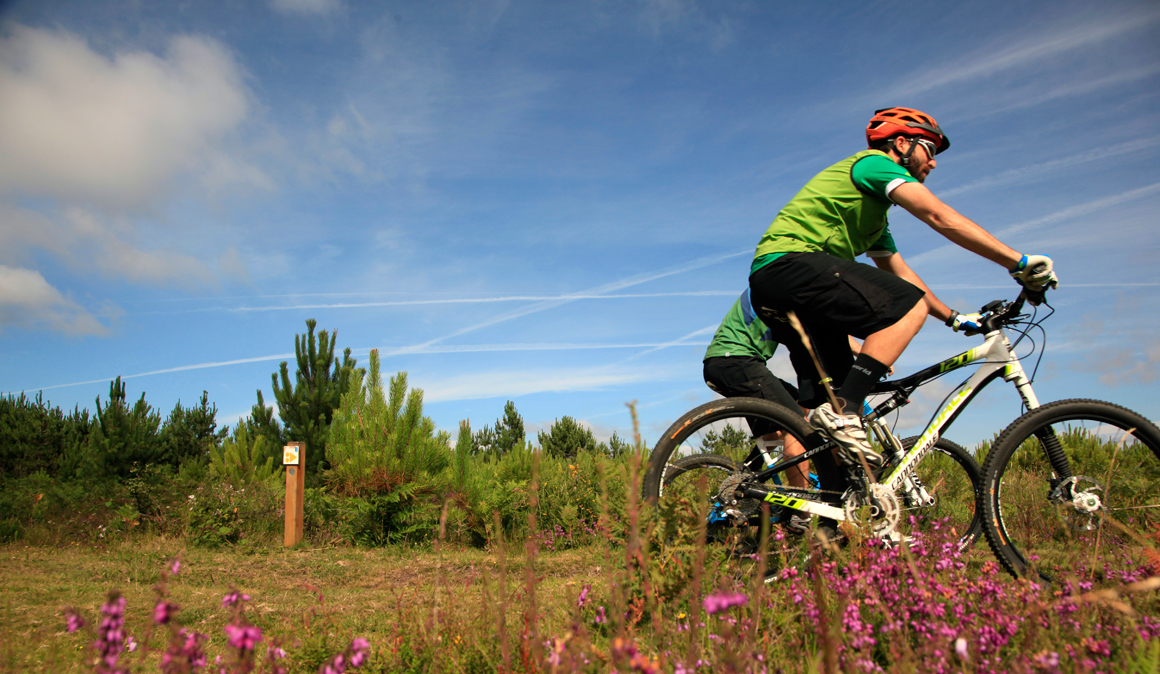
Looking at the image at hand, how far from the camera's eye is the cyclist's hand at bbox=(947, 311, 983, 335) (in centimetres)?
286

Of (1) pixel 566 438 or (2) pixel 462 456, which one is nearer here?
(2) pixel 462 456

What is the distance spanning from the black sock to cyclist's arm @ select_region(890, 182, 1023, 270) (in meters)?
0.66

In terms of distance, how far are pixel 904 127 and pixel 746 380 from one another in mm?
1494

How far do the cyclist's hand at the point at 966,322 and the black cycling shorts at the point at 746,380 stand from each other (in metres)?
0.87

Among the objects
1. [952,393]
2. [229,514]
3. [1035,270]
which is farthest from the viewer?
[229,514]

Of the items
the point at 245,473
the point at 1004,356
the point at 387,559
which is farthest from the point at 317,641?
the point at 245,473

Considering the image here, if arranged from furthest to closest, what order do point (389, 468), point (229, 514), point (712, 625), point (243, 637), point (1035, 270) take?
point (229, 514), point (389, 468), point (1035, 270), point (712, 625), point (243, 637)

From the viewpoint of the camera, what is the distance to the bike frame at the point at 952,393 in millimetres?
2623

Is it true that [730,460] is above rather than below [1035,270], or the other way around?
below

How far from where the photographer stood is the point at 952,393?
9.20 ft

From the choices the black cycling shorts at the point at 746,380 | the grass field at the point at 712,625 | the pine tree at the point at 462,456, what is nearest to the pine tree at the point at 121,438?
the pine tree at the point at 462,456

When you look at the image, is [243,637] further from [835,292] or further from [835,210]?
[835,210]

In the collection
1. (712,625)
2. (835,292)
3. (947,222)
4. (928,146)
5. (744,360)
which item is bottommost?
(712,625)

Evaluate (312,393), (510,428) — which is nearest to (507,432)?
(510,428)
